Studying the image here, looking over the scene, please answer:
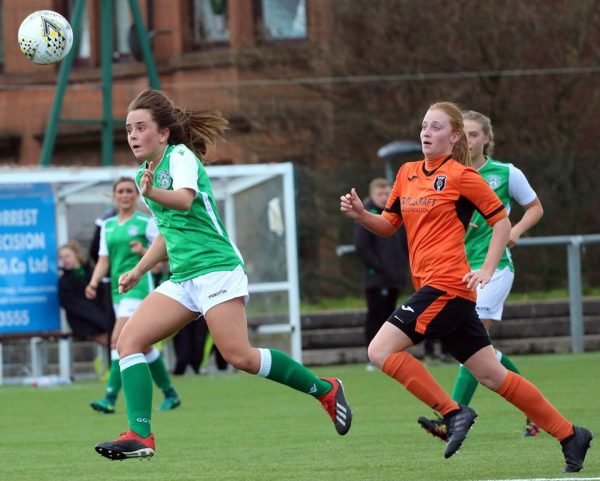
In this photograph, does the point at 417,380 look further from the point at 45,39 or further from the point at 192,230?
the point at 45,39

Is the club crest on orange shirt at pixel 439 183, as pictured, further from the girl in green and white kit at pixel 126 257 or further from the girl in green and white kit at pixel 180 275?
the girl in green and white kit at pixel 126 257

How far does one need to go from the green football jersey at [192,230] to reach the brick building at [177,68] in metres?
17.6

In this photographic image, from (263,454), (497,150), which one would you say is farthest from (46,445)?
(497,150)

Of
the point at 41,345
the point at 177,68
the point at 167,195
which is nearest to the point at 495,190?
the point at 167,195

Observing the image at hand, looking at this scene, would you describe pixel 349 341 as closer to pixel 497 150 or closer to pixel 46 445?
pixel 497 150

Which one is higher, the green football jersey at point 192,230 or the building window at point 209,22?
Answer: the building window at point 209,22

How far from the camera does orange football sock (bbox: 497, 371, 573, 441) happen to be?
312 inches

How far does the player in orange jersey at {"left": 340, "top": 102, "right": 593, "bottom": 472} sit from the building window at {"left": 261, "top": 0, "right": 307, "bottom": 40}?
19.3m

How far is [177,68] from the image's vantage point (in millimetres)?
28781

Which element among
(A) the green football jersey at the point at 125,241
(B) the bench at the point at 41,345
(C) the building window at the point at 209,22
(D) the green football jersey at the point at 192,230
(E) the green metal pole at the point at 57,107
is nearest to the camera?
(D) the green football jersey at the point at 192,230

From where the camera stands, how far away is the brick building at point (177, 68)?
26719mm

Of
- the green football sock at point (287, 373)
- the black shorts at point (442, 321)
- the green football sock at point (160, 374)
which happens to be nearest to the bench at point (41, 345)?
the green football sock at point (160, 374)

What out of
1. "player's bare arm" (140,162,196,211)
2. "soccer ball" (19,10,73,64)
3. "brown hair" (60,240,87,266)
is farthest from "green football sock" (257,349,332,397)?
"brown hair" (60,240,87,266)

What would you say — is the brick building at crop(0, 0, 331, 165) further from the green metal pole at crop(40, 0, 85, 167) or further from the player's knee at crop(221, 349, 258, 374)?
the player's knee at crop(221, 349, 258, 374)
